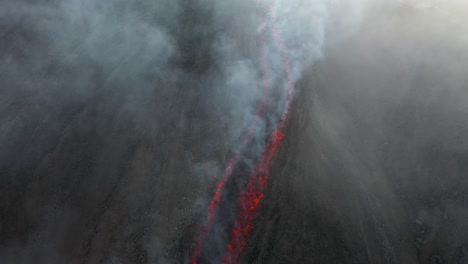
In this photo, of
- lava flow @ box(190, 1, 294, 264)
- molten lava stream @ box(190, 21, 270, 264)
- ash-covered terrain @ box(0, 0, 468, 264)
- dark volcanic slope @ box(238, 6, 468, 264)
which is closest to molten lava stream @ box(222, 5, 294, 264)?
lava flow @ box(190, 1, 294, 264)

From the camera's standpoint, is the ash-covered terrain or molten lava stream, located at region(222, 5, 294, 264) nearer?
molten lava stream, located at region(222, 5, 294, 264)

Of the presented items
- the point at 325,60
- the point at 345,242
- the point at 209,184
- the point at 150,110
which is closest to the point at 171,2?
the point at 150,110

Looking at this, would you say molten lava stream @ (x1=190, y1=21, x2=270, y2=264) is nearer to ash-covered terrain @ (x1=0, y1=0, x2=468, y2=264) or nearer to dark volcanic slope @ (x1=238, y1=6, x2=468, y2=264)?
ash-covered terrain @ (x1=0, y1=0, x2=468, y2=264)

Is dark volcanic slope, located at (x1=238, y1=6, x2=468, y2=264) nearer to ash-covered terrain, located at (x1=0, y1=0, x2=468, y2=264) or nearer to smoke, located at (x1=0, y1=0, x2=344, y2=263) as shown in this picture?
ash-covered terrain, located at (x1=0, y1=0, x2=468, y2=264)

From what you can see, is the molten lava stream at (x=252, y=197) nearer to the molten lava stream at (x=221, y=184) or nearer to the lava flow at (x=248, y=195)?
the lava flow at (x=248, y=195)

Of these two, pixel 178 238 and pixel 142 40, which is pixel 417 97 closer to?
pixel 178 238

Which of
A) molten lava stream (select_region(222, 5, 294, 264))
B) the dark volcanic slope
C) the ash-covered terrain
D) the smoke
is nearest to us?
the dark volcanic slope

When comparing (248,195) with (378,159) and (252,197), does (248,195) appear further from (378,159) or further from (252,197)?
(378,159)

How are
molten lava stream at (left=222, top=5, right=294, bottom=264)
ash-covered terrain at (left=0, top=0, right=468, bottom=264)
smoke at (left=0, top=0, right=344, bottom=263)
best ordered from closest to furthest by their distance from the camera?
molten lava stream at (left=222, top=5, right=294, bottom=264) → ash-covered terrain at (left=0, top=0, right=468, bottom=264) → smoke at (left=0, top=0, right=344, bottom=263)
